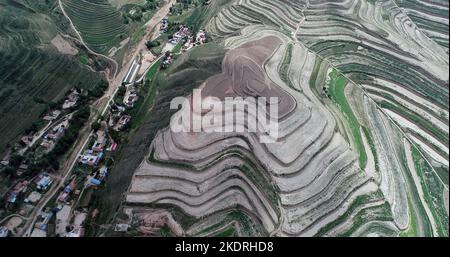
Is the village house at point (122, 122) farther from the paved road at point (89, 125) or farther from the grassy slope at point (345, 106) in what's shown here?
the grassy slope at point (345, 106)

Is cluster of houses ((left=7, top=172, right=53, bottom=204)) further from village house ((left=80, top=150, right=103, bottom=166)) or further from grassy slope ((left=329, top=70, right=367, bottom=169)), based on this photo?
grassy slope ((left=329, top=70, right=367, bottom=169))

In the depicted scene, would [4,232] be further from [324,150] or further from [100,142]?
[324,150]

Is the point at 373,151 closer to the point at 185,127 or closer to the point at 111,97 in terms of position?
the point at 185,127

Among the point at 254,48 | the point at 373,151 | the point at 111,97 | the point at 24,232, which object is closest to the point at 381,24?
the point at 254,48

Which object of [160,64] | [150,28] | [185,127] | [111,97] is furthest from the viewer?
[150,28]

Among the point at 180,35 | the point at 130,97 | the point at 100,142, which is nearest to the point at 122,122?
the point at 100,142

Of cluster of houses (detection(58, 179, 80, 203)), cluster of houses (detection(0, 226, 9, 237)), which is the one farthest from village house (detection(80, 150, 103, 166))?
cluster of houses (detection(0, 226, 9, 237))
